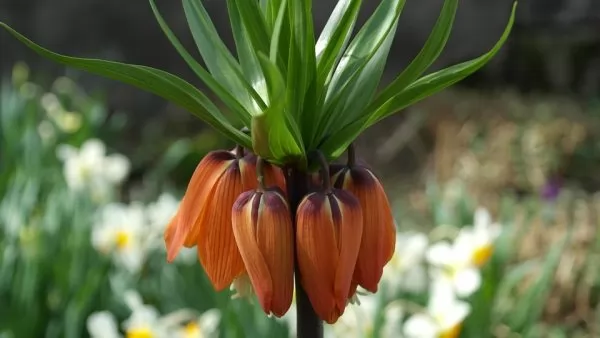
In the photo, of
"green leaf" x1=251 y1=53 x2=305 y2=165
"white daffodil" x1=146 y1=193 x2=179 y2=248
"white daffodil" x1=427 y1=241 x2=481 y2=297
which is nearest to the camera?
"green leaf" x1=251 y1=53 x2=305 y2=165

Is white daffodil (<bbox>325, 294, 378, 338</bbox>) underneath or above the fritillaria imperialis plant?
underneath

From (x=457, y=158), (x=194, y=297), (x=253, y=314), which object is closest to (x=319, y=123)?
(x=253, y=314)

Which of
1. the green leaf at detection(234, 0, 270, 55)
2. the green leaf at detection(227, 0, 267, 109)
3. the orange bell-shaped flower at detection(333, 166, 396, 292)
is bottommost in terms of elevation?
the orange bell-shaped flower at detection(333, 166, 396, 292)

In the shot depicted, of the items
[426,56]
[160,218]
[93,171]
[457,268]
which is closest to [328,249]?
[426,56]

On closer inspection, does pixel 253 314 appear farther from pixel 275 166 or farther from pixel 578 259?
pixel 578 259

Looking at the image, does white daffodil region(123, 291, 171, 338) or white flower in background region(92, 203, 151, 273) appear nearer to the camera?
white daffodil region(123, 291, 171, 338)

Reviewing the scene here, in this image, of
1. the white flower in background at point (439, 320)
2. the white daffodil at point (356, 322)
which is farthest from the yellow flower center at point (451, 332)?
the white daffodil at point (356, 322)

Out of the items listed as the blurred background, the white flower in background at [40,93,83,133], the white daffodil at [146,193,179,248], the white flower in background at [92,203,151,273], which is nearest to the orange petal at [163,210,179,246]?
the blurred background

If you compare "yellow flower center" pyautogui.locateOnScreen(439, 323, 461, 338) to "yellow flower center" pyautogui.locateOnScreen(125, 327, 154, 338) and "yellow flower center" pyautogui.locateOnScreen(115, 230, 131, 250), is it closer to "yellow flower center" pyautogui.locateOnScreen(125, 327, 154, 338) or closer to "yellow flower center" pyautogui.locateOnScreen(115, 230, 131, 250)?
"yellow flower center" pyautogui.locateOnScreen(125, 327, 154, 338)
